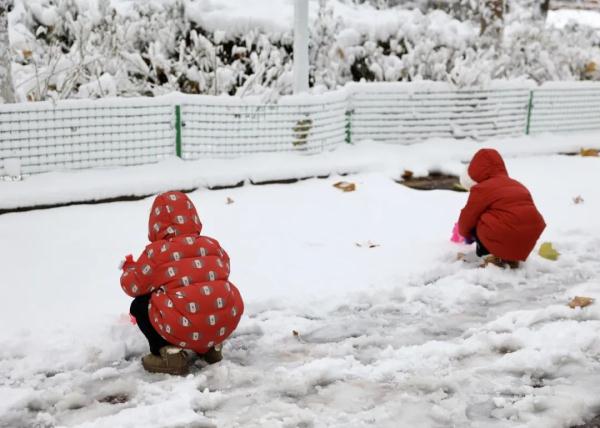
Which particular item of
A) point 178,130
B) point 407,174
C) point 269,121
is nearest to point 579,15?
point 407,174

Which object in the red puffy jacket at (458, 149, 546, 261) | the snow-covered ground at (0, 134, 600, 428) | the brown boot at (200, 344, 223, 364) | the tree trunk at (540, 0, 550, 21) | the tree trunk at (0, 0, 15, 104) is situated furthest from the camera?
the tree trunk at (540, 0, 550, 21)

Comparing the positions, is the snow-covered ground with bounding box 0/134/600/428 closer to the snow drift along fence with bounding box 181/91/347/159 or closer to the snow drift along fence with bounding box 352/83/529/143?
the snow drift along fence with bounding box 181/91/347/159

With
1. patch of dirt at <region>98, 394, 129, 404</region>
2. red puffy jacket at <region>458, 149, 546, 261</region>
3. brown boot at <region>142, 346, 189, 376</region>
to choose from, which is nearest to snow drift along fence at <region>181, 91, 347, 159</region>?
red puffy jacket at <region>458, 149, 546, 261</region>

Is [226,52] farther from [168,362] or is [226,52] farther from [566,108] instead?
[168,362]

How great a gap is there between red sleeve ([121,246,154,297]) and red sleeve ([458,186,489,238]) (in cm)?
272

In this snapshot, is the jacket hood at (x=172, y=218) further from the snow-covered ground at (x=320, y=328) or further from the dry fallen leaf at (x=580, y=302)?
the dry fallen leaf at (x=580, y=302)

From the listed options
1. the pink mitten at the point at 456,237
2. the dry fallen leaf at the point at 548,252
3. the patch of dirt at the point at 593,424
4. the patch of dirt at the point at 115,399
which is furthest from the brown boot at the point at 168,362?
the dry fallen leaf at the point at 548,252

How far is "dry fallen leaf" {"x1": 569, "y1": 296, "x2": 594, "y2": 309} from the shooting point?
4602 millimetres

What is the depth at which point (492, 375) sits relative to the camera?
366 centimetres

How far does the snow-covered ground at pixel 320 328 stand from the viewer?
11.0 ft

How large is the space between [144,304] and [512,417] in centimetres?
190

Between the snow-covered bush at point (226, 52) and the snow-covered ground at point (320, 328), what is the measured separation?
2.70m

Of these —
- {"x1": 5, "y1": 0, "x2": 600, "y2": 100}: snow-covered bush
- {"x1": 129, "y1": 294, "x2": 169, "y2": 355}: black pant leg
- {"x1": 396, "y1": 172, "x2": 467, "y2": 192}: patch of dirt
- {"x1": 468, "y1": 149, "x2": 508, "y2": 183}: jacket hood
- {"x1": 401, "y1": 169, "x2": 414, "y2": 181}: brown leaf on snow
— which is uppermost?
{"x1": 5, "y1": 0, "x2": 600, "y2": 100}: snow-covered bush

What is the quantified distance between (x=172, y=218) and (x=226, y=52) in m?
8.56
